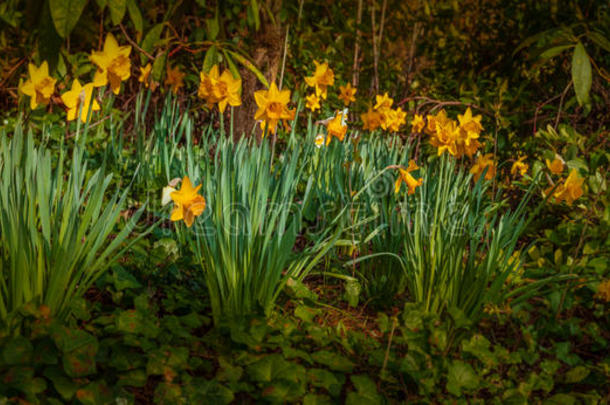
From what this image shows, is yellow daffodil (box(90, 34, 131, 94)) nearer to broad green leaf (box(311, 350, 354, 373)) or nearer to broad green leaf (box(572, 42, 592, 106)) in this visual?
broad green leaf (box(311, 350, 354, 373))

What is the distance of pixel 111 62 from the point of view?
5.70 ft

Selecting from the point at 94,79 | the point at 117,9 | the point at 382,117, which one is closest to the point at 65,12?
the point at 117,9

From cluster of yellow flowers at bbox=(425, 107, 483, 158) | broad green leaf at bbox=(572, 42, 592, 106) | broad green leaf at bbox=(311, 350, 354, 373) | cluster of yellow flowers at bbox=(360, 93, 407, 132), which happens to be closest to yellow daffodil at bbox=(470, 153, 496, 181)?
cluster of yellow flowers at bbox=(425, 107, 483, 158)

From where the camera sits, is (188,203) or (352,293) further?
(352,293)

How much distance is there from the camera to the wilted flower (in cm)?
187

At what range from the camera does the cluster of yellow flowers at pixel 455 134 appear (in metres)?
2.12

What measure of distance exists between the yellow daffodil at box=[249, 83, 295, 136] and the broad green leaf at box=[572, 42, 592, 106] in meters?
0.98

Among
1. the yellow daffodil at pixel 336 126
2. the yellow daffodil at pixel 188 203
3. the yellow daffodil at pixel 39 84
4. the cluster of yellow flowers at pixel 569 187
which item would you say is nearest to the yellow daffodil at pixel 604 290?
the cluster of yellow flowers at pixel 569 187

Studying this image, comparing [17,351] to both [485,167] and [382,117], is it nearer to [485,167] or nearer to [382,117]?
[485,167]

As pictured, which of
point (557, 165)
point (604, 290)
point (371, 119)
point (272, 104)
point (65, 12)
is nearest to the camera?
point (65, 12)

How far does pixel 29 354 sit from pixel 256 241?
640mm

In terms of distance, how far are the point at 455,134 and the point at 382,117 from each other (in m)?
0.81

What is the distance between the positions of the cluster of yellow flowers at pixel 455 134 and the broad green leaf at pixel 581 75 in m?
0.36

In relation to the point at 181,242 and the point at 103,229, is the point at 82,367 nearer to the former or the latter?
the point at 103,229
